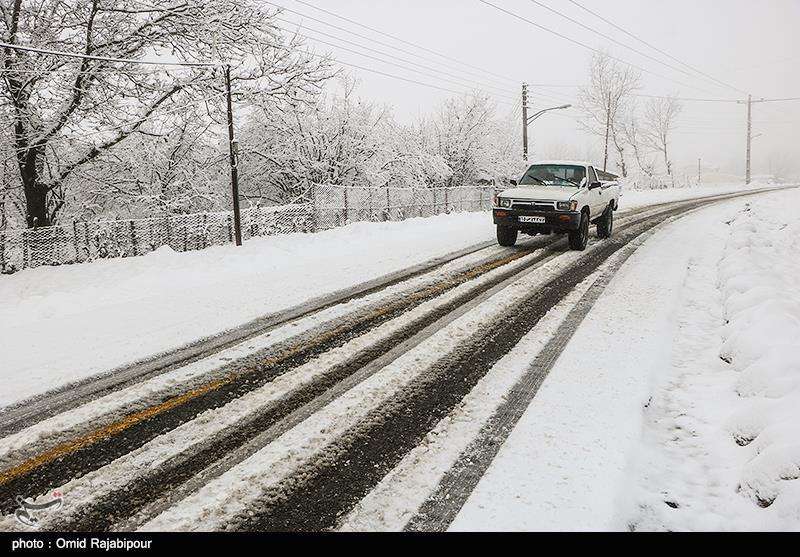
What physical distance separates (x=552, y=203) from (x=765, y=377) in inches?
292

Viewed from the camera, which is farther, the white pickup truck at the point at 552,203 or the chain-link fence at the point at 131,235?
the chain-link fence at the point at 131,235

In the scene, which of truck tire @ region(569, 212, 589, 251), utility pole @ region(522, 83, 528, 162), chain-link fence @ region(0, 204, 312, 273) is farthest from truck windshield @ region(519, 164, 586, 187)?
utility pole @ region(522, 83, 528, 162)

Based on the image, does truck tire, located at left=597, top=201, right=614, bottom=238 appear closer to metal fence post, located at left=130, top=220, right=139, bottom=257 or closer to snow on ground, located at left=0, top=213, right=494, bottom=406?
snow on ground, located at left=0, top=213, right=494, bottom=406

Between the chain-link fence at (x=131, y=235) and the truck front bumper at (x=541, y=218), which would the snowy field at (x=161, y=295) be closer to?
the chain-link fence at (x=131, y=235)

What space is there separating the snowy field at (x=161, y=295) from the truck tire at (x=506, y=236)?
37.8 inches

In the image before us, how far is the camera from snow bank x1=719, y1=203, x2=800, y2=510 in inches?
106

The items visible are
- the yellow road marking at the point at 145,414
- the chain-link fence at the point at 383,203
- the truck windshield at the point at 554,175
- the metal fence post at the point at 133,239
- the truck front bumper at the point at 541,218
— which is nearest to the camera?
the yellow road marking at the point at 145,414

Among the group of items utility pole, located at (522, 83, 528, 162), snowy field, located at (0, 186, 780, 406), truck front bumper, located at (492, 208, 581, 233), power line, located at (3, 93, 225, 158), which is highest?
utility pole, located at (522, 83, 528, 162)

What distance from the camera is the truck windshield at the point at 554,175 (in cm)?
1191

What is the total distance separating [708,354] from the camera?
4.86 m

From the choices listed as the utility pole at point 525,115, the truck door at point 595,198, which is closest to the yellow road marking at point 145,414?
the truck door at point 595,198

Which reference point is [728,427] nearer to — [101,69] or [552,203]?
[552,203]
